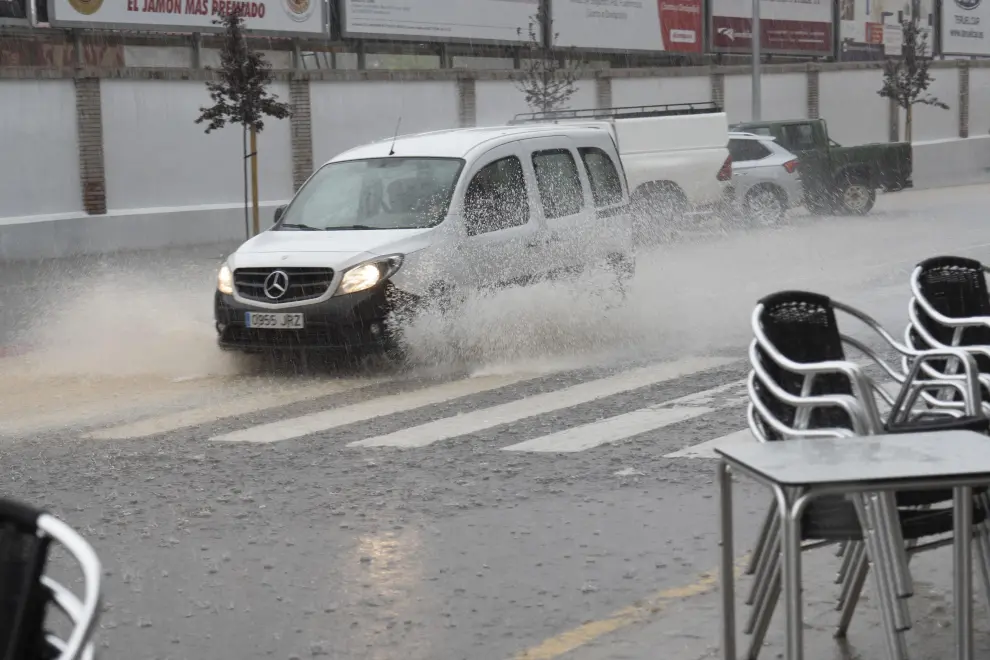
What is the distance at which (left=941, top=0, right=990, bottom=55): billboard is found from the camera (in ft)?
173

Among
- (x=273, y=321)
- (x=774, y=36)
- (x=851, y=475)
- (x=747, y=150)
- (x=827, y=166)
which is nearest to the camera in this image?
(x=851, y=475)

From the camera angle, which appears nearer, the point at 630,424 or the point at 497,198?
the point at 630,424

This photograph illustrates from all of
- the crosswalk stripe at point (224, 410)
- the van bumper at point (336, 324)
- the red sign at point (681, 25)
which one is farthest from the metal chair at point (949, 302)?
the red sign at point (681, 25)

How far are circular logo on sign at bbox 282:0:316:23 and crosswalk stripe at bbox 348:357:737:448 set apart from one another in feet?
69.9

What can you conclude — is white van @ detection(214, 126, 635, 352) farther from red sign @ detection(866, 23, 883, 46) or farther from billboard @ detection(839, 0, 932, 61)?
red sign @ detection(866, 23, 883, 46)

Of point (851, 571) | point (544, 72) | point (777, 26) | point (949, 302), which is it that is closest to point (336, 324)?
point (949, 302)

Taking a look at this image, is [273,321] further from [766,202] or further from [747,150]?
[747,150]

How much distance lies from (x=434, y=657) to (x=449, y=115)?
27.4 metres

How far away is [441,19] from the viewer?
34.2 m

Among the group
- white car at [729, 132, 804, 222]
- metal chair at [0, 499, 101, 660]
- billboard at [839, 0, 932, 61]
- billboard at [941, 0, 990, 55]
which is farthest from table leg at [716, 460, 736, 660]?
billboard at [941, 0, 990, 55]

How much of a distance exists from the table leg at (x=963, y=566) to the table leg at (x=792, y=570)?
0.46 metres

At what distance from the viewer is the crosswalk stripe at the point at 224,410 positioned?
9.22 metres

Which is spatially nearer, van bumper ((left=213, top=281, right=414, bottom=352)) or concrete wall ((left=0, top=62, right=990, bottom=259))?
van bumper ((left=213, top=281, right=414, bottom=352))

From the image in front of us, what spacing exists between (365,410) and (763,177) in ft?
56.2
